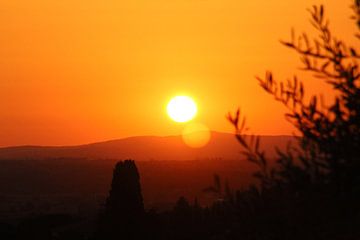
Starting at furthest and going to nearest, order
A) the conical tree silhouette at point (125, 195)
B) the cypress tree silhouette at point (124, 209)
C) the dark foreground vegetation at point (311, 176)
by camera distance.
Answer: the conical tree silhouette at point (125, 195)
the cypress tree silhouette at point (124, 209)
the dark foreground vegetation at point (311, 176)

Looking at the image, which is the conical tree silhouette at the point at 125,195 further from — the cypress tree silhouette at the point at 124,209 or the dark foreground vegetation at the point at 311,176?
the dark foreground vegetation at the point at 311,176

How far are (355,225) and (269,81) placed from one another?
1.73m

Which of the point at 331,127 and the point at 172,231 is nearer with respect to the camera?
the point at 331,127

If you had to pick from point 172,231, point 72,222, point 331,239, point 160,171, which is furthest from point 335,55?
point 160,171

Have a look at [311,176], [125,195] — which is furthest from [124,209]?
[311,176]

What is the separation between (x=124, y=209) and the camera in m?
32.4

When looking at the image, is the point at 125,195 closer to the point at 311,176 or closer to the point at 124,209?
the point at 124,209

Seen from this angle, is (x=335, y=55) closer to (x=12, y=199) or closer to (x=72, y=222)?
(x=72, y=222)

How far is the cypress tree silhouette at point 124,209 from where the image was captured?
103ft

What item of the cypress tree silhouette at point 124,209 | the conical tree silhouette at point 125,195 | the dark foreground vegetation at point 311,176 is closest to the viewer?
the dark foreground vegetation at point 311,176

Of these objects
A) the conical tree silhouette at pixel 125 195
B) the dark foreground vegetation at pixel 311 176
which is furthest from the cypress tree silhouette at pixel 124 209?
the dark foreground vegetation at pixel 311 176

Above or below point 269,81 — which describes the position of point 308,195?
below

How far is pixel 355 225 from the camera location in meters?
7.48

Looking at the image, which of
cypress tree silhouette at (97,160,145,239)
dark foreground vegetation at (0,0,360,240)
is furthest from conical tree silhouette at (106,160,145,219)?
dark foreground vegetation at (0,0,360,240)
